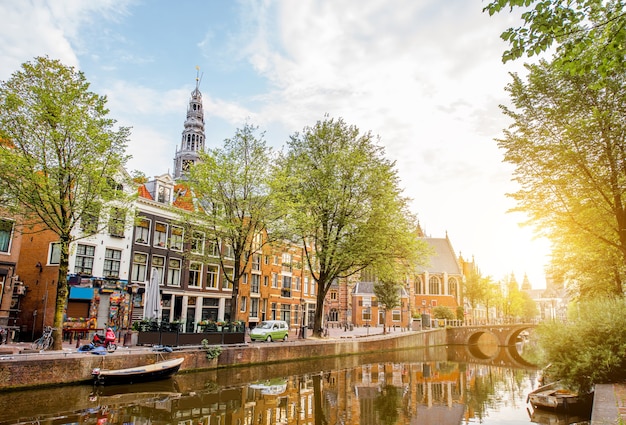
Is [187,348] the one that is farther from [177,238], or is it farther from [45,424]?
[177,238]

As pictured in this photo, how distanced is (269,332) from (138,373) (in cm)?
1427

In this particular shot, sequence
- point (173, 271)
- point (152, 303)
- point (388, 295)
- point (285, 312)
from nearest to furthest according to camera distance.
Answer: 1. point (152, 303)
2. point (173, 271)
3. point (285, 312)
4. point (388, 295)

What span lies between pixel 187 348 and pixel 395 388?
11337mm

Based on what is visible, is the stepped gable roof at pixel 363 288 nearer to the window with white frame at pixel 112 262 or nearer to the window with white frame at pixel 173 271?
the window with white frame at pixel 173 271

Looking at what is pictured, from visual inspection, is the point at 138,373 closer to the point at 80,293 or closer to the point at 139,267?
the point at 80,293

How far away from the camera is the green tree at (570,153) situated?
1697cm

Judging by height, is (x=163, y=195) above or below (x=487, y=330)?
above

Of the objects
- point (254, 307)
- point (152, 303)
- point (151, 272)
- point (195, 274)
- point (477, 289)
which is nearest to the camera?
point (152, 303)

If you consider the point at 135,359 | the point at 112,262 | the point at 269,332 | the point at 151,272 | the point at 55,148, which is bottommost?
the point at 135,359

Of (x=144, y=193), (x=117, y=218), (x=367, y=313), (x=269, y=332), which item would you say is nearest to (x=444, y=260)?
(x=367, y=313)

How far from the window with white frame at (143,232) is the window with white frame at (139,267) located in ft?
3.35

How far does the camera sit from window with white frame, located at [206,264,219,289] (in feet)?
130

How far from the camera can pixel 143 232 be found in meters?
34.2

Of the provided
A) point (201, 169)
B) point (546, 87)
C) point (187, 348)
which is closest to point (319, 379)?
point (187, 348)
